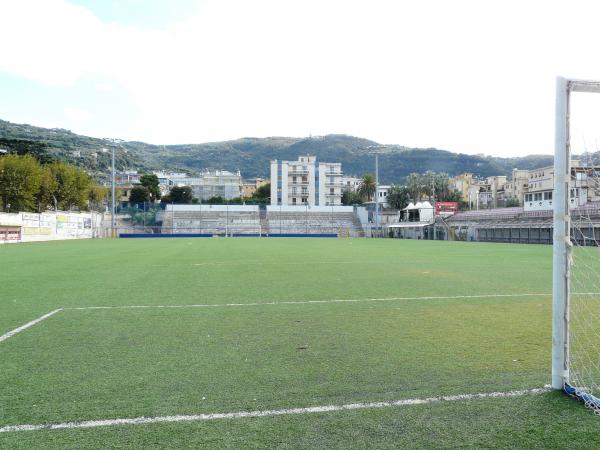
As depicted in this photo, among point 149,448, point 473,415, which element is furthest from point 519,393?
point 149,448

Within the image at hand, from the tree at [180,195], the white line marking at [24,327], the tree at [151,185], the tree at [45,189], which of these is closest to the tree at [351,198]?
the tree at [180,195]

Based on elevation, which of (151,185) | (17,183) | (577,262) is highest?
(151,185)

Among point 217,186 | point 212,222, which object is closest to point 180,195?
point 217,186

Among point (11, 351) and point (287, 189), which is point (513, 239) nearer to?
point (11, 351)

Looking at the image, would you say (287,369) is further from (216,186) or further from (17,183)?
(216,186)

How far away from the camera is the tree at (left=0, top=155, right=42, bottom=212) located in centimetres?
5078

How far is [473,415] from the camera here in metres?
3.48

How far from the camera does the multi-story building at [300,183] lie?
352ft

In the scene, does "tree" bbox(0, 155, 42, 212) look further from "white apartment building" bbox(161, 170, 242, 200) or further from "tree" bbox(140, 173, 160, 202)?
"white apartment building" bbox(161, 170, 242, 200)

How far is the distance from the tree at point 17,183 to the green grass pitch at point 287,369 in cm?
4878

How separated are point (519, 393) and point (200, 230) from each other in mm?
72491

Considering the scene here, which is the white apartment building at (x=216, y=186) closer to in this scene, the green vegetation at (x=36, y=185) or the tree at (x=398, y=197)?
the tree at (x=398, y=197)

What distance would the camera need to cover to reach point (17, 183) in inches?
2009

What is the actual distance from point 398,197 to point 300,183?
2265 cm
